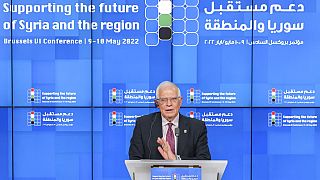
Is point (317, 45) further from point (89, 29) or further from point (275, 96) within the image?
point (89, 29)

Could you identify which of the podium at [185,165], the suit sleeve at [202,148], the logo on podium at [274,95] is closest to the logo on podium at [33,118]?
the suit sleeve at [202,148]

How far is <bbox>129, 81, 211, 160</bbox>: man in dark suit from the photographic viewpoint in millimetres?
3055

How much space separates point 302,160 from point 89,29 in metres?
2.40

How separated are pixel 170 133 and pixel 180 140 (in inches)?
3.9

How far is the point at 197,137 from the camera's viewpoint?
10.3 feet

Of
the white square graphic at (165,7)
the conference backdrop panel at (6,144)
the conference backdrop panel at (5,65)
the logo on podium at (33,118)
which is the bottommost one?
the conference backdrop panel at (6,144)

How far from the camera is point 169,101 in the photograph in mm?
3070

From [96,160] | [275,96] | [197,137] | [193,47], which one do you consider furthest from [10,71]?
[275,96]

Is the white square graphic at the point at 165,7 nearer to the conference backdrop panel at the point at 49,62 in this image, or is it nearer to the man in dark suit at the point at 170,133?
the conference backdrop panel at the point at 49,62

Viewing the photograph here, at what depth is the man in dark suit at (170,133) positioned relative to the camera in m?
3.05

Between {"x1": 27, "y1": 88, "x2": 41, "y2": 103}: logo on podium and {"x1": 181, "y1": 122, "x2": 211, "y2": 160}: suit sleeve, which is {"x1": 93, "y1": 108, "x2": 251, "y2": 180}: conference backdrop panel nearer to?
{"x1": 27, "y1": 88, "x2": 41, "y2": 103}: logo on podium

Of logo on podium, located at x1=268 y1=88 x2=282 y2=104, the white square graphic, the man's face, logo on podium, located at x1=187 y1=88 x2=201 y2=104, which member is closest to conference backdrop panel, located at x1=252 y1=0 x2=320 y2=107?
logo on podium, located at x1=268 y1=88 x2=282 y2=104

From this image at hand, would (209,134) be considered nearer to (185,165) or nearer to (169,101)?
(169,101)

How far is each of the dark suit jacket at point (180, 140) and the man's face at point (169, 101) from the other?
4.3 inches
